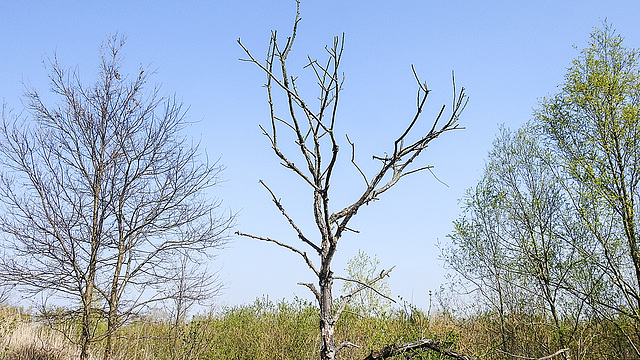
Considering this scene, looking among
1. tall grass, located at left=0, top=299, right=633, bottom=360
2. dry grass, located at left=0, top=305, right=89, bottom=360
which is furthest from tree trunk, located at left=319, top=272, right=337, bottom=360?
dry grass, located at left=0, top=305, right=89, bottom=360

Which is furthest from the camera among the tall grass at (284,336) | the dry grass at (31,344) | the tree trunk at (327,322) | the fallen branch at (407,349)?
the tall grass at (284,336)

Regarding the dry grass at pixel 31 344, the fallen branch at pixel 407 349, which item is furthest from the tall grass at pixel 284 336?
the fallen branch at pixel 407 349

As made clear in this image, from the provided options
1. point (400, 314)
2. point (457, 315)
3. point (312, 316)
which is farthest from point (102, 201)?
point (457, 315)

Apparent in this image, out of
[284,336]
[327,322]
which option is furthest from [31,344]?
[327,322]

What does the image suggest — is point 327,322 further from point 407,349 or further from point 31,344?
point 31,344

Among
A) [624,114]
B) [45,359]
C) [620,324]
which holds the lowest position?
[45,359]

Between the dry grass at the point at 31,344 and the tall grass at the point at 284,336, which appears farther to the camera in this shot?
the tall grass at the point at 284,336

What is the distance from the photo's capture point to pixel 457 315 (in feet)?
30.7

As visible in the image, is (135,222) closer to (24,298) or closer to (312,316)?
(24,298)

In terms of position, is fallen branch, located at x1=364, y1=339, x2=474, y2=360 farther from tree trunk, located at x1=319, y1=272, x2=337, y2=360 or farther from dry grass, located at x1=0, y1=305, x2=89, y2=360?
dry grass, located at x1=0, y1=305, x2=89, y2=360

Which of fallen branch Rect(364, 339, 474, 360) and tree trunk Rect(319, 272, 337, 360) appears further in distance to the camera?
fallen branch Rect(364, 339, 474, 360)

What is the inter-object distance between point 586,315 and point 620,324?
51cm

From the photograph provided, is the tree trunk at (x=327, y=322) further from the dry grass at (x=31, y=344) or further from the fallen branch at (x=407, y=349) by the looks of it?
the dry grass at (x=31, y=344)

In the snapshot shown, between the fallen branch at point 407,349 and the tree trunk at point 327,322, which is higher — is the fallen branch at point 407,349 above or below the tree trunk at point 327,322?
below
